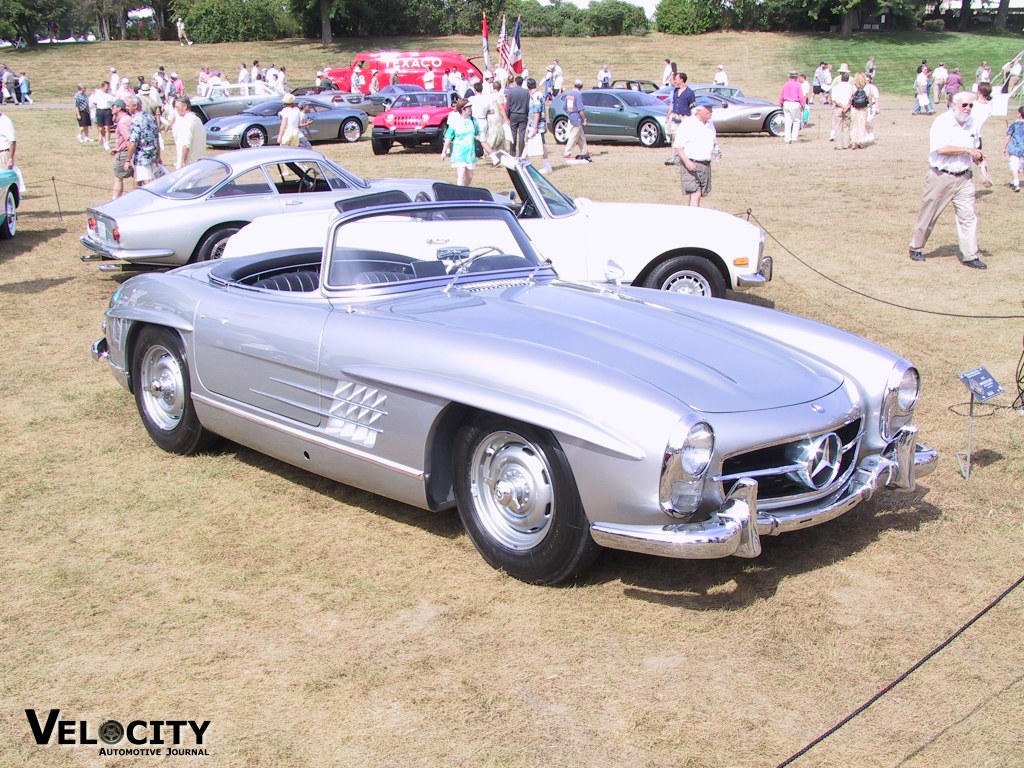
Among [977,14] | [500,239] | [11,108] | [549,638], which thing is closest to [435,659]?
[549,638]

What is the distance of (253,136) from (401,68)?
48.5 ft

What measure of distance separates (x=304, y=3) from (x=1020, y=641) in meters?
56.6

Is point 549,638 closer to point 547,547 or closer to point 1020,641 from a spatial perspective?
point 547,547

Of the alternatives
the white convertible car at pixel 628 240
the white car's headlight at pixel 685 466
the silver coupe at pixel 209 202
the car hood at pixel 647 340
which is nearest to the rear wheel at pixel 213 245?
the silver coupe at pixel 209 202

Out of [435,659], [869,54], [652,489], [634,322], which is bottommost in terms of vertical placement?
[435,659]

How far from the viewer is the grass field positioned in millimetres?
3203

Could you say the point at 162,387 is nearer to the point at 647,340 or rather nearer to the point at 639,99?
the point at 647,340

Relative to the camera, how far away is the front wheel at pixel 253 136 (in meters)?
22.3

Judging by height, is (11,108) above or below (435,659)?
above

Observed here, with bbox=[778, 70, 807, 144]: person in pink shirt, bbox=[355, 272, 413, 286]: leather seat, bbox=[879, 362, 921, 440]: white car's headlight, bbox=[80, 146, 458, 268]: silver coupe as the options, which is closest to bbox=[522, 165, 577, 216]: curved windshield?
bbox=[80, 146, 458, 268]: silver coupe

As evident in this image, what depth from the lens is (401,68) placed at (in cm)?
3581

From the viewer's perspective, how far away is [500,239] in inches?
217

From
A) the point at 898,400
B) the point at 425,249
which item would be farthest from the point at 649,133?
the point at 898,400

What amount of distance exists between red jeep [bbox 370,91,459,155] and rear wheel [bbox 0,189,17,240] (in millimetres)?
10170
